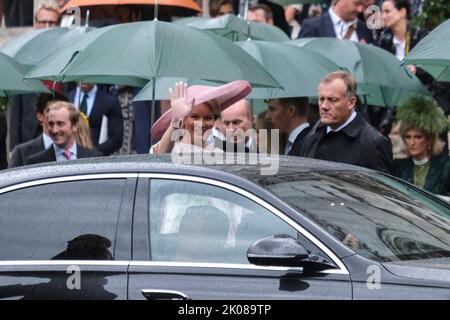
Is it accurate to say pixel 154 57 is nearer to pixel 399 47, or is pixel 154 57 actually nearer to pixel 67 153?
pixel 67 153

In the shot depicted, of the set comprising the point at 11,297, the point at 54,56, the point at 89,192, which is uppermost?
the point at 54,56

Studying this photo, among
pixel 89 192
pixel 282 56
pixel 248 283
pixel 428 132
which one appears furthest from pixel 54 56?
pixel 248 283

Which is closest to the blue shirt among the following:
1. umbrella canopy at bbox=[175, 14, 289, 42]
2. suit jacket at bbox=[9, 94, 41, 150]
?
umbrella canopy at bbox=[175, 14, 289, 42]

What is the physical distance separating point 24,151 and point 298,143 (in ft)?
8.60

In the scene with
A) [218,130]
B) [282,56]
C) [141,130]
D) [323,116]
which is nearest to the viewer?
[323,116]

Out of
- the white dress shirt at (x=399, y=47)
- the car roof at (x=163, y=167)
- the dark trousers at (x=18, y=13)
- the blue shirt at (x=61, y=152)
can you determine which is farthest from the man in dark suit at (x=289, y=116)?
the dark trousers at (x=18, y=13)

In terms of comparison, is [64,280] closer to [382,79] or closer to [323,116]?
[323,116]

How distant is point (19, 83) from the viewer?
13062mm

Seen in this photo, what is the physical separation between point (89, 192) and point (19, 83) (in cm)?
540

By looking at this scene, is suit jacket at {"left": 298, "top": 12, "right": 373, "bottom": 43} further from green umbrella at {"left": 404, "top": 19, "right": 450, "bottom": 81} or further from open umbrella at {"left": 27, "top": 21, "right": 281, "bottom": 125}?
green umbrella at {"left": 404, "top": 19, "right": 450, "bottom": 81}

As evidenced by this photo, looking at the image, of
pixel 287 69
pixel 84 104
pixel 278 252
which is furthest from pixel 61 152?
pixel 278 252

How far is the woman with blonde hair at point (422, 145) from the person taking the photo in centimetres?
1222

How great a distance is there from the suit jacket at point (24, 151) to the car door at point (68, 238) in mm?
4634

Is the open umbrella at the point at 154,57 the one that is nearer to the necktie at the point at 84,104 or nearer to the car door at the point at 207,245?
the car door at the point at 207,245
